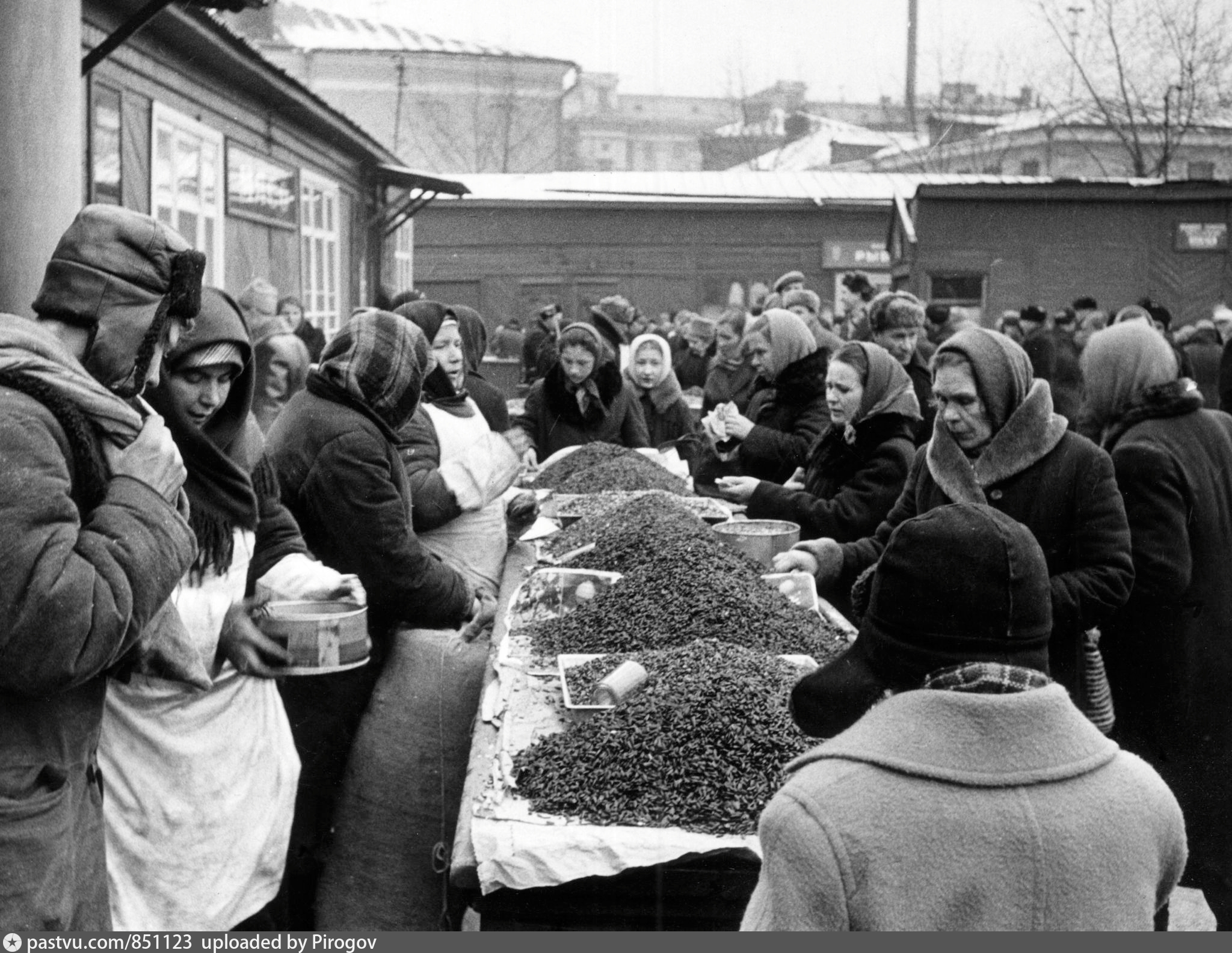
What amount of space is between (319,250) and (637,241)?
10993 mm

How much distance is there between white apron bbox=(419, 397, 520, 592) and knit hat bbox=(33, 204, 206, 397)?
211 cm

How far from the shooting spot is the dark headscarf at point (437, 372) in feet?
15.7

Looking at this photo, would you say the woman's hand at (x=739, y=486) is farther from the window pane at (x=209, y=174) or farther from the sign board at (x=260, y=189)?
the sign board at (x=260, y=189)

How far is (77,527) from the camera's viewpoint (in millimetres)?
1960

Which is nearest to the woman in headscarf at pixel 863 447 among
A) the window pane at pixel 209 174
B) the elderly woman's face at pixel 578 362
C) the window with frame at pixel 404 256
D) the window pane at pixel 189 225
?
the elderly woman's face at pixel 578 362

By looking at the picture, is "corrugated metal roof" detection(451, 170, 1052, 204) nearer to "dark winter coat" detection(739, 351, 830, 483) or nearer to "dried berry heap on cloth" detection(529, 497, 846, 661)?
"dark winter coat" detection(739, 351, 830, 483)

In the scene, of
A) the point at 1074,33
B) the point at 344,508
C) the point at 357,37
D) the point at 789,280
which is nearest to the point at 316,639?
the point at 344,508

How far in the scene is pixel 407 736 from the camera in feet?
12.1

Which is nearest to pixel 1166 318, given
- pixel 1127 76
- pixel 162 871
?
pixel 1127 76

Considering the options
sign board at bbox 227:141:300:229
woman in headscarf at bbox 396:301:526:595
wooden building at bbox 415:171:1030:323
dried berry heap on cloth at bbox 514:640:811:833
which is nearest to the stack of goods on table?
dried berry heap on cloth at bbox 514:640:811:833

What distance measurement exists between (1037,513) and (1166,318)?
424 inches

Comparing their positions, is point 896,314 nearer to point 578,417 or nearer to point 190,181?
point 578,417

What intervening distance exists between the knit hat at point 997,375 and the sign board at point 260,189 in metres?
8.06
